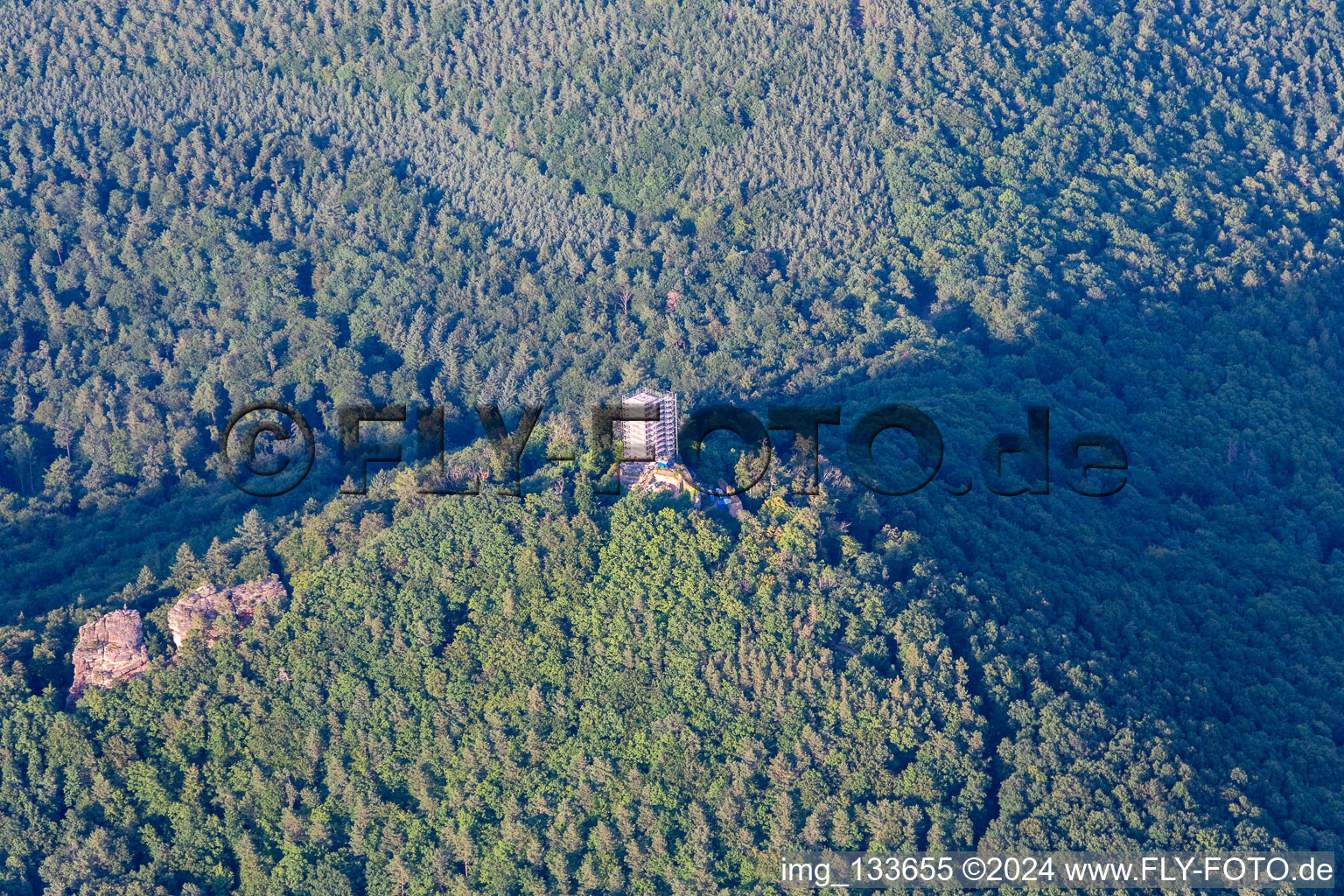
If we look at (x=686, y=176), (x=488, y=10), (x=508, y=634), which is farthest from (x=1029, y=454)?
(x=488, y=10)

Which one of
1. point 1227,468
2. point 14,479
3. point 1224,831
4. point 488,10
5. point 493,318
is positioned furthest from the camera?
point 488,10

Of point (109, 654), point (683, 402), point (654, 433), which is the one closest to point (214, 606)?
point (109, 654)

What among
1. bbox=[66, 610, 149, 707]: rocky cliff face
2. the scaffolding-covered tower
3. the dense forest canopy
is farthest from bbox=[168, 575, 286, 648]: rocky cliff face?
the scaffolding-covered tower

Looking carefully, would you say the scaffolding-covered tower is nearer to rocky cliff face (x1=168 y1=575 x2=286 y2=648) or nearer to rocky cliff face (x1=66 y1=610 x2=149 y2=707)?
rocky cliff face (x1=168 y1=575 x2=286 y2=648)

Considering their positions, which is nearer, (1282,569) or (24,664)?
(24,664)

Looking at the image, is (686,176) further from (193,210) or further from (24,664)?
(24,664)
